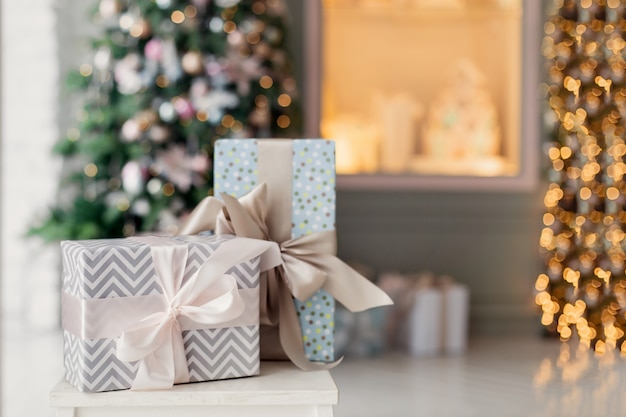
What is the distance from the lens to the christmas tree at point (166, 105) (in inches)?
94.1

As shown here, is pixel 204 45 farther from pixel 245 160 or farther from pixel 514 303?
pixel 514 303

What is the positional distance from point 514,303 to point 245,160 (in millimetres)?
2297

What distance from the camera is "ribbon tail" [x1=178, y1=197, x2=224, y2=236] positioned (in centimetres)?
115

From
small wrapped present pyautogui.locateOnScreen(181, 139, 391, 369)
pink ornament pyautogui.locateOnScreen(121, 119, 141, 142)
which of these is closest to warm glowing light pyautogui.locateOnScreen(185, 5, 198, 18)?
pink ornament pyautogui.locateOnScreen(121, 119, 141, 142)

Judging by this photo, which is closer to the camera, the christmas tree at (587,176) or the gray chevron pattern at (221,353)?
the gray chevron pattern at (221,353)

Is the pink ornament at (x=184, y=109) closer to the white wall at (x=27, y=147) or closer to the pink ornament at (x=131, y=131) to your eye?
the pink ornament at (x=131, y=131)

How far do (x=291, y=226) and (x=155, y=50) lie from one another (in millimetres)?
1436

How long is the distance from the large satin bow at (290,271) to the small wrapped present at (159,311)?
65 mm

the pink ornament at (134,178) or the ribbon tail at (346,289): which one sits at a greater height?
the pink ornament at (134,178)

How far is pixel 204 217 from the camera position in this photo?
1162 mm

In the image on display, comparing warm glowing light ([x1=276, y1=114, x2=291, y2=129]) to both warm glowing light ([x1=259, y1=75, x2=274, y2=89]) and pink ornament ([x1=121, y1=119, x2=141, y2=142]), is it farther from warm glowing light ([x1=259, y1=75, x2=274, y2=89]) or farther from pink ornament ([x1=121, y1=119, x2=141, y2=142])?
pink ornament ([x1=121, y1=119, x2=141, y2=142])

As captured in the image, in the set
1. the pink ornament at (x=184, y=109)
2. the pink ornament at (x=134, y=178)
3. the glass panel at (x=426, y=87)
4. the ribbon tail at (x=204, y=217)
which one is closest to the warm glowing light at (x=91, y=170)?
the pink ornament at (x=134, y=178)

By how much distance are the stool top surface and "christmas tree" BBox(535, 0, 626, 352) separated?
2.25 m

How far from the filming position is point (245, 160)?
117 centimetres
